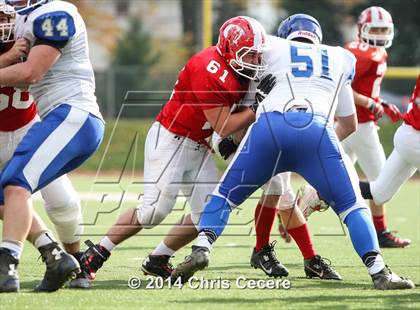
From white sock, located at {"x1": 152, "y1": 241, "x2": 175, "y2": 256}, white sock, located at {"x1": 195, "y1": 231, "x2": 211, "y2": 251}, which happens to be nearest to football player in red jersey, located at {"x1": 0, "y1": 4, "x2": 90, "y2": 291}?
white sock, located at {"x1": 152, "y1": 241, "x2": 175, "y2": 256}

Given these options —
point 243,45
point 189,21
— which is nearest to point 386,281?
point 243,45

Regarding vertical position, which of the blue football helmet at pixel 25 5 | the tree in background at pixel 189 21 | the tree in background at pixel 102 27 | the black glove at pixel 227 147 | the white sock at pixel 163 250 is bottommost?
the tree in background at pixel 102 27

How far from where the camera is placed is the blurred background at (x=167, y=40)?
19.2 m

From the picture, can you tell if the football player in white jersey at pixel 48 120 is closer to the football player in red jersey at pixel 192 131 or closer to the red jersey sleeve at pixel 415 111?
the football player in red jersey at pixel 192 131

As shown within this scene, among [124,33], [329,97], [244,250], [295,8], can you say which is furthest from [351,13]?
[329,97]

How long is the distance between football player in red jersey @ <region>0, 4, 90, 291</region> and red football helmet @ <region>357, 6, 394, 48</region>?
12.8 ft

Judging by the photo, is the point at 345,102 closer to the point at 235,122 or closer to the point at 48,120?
the point at 235,122

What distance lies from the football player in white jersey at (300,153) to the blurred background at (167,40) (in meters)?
10.6

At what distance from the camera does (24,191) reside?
517 cm

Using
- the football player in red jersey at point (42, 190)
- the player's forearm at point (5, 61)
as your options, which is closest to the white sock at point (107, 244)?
the football player in red jersey at point (42, 190)

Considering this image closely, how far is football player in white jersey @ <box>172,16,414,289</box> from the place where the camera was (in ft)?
17.6

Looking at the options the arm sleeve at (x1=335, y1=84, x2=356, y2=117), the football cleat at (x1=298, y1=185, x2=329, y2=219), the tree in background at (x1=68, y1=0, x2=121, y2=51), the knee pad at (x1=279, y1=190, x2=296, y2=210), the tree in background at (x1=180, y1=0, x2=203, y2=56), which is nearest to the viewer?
the arm sleeve at (x1=335, y1=84, x2=356, y2=117)

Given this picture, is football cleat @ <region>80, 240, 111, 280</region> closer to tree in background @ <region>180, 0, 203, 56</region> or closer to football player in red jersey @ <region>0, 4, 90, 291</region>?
football player in red jersey @ <region>0, 4, 90, 291</region>

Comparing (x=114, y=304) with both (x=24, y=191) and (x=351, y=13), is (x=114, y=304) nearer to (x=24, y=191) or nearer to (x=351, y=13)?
(x=24, y=191)
